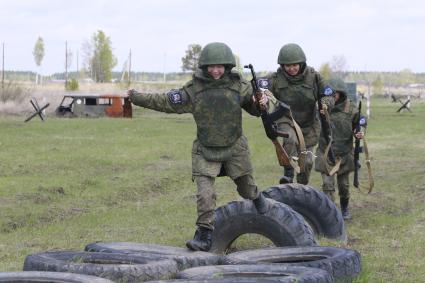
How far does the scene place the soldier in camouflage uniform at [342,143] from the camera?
12453mm

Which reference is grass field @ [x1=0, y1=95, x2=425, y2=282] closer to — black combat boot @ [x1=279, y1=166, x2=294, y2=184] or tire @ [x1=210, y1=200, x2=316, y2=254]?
tire @ [x1=210, y1=200, x2=316, y2=254]

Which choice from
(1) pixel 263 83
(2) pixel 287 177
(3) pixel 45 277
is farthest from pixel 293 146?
(3) pixel 45 277

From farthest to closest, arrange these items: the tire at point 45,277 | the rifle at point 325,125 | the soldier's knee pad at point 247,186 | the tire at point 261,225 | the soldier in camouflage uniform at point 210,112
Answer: the rifle at point 325,125 < the soldier's knee pad at point 247,186 < the tire at point 261,225 < the soldier in camouflage uniform at point 210,112 < the tire at point 45,277

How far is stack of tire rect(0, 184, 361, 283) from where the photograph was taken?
6.72 metres

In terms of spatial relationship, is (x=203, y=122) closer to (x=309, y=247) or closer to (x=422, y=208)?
(x=309, y=247)

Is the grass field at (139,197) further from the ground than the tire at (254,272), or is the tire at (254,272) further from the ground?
the tire at (254,272)

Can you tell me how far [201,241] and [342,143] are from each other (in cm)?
469

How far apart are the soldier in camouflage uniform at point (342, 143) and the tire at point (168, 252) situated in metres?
4.45

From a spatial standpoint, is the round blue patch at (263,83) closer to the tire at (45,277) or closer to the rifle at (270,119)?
the rifle at (270,119)

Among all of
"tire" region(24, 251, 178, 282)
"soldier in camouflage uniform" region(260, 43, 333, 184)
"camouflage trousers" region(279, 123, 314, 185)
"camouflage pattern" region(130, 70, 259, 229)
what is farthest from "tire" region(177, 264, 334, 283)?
"camouflage trousers" region(279, 123, 314, 185)

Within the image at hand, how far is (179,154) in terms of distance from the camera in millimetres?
23375

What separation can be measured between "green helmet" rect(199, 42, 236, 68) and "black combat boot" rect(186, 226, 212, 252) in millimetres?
1512

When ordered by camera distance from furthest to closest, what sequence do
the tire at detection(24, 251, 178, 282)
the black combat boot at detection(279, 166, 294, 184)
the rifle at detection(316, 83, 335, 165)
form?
the black combat boot at detection(279, 166, 294, 184) < the rifle at detection(316, 83, 335, 165) < the tire at detection(24, 251, 178, 282)

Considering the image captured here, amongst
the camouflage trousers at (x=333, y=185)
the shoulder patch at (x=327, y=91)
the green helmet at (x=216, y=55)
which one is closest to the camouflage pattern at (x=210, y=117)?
the green helmet at (x=216, y=55)
